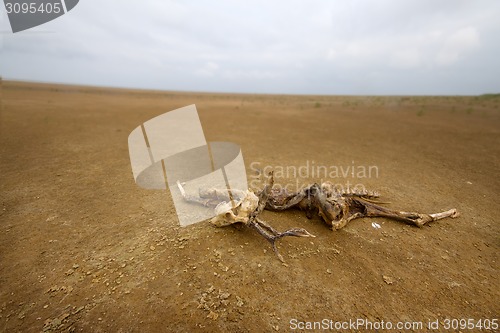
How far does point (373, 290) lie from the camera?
8.53ft

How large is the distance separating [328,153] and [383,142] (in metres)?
3.03

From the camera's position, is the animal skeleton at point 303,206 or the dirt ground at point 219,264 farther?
the animal skeleton at point 303,206

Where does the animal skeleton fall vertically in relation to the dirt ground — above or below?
above

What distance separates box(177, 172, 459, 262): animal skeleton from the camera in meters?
3.13

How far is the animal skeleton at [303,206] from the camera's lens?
3133mm

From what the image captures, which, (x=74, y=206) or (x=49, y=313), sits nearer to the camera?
(x=49, y=313)

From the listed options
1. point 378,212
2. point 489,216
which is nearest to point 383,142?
point 489,216

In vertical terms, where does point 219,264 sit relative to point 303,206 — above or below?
below

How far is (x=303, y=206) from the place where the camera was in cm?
379

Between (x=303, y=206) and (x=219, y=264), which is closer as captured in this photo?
(x=219, y=264)

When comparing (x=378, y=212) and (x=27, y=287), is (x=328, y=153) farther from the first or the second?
(x=27, y=287)

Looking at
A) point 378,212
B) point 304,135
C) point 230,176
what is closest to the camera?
point 378,212

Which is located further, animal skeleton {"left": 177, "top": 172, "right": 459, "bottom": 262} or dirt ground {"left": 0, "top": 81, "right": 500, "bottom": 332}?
animal skeleton {"left": 177, "top": 172, "right": 459, "bottom": 262}

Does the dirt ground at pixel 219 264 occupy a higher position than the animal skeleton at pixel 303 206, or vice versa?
the animal skeleton at pixel 303 206
